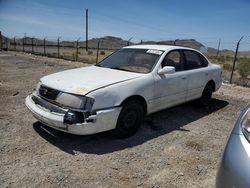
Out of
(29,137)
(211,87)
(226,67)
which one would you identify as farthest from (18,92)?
(226,67)

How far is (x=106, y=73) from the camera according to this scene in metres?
5.17

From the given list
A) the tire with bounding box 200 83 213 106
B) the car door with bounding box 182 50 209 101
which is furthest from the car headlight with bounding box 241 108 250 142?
the tire with bounding box 200 83 213 106

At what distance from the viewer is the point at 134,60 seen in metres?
5.65

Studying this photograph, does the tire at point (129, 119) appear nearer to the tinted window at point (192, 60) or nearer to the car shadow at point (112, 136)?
the car shadow at point (112, 136)

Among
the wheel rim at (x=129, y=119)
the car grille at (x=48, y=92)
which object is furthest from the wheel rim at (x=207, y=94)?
the car grille at (x=48, y=92)

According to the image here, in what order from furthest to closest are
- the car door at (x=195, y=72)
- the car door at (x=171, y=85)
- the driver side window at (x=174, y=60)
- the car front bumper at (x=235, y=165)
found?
the car door at (x=195, y=72) → the driver side window at (x=174, y=60) → the car door at (x=171, y=85) → the car front bumper at (x=235, y=165)

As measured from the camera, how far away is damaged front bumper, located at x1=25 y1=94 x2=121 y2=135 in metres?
4.18

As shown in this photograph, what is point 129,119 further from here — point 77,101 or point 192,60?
point 192,60

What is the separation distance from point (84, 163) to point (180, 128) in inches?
90.7

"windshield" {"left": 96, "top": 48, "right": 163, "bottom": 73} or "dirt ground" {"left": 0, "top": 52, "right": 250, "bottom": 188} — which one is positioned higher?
"windshield" {"left": 96, "top": 48, "right": 163, "bottom": 73}

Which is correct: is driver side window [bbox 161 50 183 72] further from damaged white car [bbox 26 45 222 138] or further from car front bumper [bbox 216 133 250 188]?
car front bumper [bbox 216 133 250 188]

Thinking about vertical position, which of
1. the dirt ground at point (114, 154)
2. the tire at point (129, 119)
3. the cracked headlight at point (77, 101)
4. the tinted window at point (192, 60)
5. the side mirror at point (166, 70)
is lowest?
the dirt ground at point (114, 154)

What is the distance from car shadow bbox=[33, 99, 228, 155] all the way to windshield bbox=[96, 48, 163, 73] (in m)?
1.12

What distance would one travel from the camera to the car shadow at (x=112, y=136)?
446 cm
